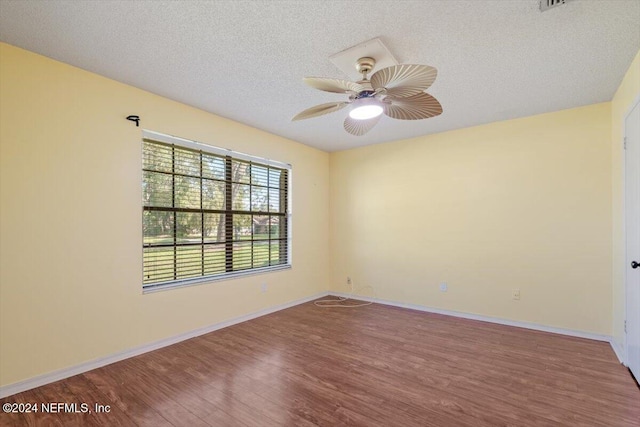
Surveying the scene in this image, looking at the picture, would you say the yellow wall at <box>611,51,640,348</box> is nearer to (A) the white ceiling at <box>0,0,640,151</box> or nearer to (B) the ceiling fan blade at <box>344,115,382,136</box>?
(A) the white ceiling at <box>0,0,640,151</box>

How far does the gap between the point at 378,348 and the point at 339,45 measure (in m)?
2.73

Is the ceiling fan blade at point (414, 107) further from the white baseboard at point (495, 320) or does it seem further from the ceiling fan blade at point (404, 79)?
the white baseboard at point (495, 320)

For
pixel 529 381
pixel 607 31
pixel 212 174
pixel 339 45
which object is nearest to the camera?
pixel 607 31

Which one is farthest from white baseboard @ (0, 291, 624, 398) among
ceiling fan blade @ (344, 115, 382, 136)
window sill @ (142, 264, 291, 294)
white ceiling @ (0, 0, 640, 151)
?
ceiling fan blade @ (344, 115, 382, 136)

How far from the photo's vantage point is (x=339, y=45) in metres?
2.17

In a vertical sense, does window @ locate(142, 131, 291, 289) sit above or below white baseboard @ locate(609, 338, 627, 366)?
above

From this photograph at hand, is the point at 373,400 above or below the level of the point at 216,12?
below

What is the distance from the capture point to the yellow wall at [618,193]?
8.79 feet

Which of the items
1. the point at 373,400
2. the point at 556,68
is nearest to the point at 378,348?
the point at 373,400

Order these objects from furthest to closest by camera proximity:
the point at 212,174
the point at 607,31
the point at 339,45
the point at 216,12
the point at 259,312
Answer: the point at 259,312 < the point at 212,174 < the point at 339,45 < the point at 607,31 < the point at 216,12

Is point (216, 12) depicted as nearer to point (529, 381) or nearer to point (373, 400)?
point (373, 400)

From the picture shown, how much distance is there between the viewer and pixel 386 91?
6.58 feet

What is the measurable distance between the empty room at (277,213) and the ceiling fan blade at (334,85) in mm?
21

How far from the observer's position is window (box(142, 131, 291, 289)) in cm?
312
